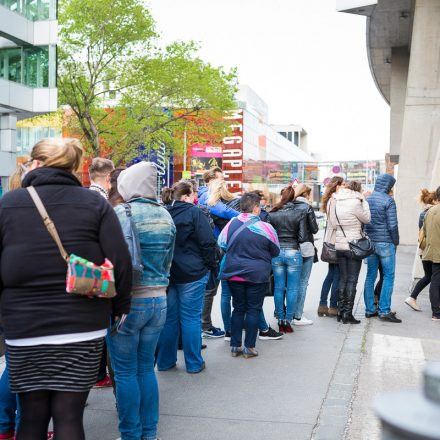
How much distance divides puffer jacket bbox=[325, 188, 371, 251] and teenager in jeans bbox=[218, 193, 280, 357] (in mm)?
2064

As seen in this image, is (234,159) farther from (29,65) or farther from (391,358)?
(391,358)

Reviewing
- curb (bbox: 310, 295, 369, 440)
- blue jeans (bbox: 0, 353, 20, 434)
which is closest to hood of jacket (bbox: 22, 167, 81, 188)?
blue jeans (bbox: 0, 353, 20, 434)

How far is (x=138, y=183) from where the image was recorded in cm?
477

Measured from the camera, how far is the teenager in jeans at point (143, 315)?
178 inches

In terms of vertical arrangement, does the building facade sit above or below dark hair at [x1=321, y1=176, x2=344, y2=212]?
above

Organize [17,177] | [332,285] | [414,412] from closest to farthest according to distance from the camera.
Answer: [414,412] → [17,177] → [332,285]

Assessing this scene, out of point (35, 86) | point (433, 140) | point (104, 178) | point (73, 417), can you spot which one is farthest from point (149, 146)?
point (73, 417)

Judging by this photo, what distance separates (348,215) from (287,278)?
1.18 meters

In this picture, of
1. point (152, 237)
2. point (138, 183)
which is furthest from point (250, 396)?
point (138, 183)

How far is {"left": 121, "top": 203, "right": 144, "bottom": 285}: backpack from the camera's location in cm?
450

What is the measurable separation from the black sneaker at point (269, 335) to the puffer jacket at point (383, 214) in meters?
2.10

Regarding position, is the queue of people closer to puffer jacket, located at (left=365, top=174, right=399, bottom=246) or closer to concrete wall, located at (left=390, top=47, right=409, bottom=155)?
puffer jacket, located at (left=365, top=174, right=399, bottom=246)

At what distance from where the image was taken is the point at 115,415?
5387 mm

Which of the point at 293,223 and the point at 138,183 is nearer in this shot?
the point at 138,183
